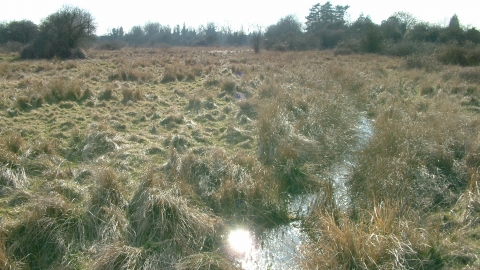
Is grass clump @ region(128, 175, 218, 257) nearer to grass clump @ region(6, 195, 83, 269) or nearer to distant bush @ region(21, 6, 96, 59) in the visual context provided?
grass clump @ region(6, 195, 83, 269)

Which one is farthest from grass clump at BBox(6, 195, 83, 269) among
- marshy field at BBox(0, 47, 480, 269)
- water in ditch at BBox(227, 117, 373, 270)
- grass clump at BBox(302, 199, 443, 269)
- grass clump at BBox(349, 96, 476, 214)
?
grass clump at BBox(349, 96, 476, 214)

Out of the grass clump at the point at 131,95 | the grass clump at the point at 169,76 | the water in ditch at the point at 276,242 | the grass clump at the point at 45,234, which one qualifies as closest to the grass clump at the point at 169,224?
the water in ditch at the point at 276,242

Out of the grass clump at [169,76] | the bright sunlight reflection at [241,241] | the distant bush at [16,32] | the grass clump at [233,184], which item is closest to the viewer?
the bright sunlight reflection at [241,241]

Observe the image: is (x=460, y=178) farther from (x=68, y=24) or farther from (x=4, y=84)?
(x=68, y=24)

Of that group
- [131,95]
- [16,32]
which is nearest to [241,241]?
[131,95]

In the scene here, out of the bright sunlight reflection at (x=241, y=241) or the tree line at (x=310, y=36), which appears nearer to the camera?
the bright sunlight reflection at (x=241, y=241)

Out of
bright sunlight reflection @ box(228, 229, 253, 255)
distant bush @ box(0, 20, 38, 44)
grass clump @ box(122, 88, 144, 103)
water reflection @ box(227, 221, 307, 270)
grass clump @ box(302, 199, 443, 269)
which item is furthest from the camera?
distant bush @ box(0, 20, 38, 44)

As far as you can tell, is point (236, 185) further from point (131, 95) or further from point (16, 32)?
point (16, 32)

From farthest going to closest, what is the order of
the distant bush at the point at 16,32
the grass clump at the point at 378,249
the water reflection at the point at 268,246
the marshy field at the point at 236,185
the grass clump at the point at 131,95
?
the distant bush at the point at 16,32, the grass clump at the point at 131,95, the water reflection at the point at 268,246, the marshy field at the point at 236,185, the grass clump at the point at 378,249

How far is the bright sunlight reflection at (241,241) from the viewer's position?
4047mm

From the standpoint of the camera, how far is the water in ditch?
12.6 ft

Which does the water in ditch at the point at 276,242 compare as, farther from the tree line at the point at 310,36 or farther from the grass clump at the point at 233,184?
the tree line at the point at 310,36

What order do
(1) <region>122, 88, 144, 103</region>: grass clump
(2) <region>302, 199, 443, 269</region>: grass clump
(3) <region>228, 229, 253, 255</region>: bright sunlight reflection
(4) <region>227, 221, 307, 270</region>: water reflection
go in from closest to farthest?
(2) <region>302, 199, 443, 269</region>: grass clump < (4) <region>227, 221, 307, 270</region>: water reflection < (3) <region>228, 229, 253, 255</region>: bright sunlight reflection < (1) <region>122, 88, 144, 103</region>: grass clump

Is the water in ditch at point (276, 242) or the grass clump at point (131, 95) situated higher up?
the grass clump at point (131, 95)
